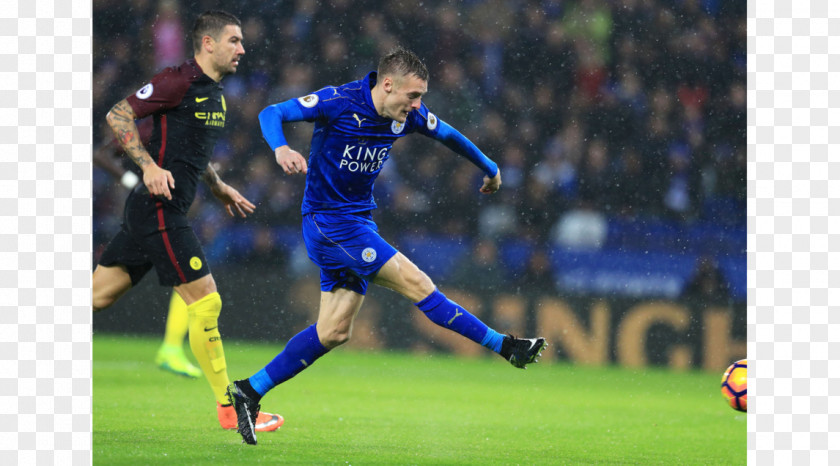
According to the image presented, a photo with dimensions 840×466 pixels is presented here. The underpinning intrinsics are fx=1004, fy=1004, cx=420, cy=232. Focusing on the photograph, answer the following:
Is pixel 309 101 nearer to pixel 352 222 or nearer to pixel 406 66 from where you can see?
pixel 406 66

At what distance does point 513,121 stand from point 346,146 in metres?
7.47

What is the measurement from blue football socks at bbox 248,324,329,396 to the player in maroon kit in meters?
0.33

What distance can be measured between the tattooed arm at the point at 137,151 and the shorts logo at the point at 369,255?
936mm

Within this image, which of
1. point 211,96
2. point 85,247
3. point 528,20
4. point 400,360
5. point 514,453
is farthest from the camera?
point 528,20

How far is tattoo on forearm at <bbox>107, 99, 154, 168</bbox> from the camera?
467 centimetres

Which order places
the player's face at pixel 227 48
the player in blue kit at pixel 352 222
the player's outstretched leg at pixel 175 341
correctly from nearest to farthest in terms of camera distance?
the player in blue kit at pixel 352 222 < the player's face at pixel 227 48 < the player's outstretched leg at pixel 175 341

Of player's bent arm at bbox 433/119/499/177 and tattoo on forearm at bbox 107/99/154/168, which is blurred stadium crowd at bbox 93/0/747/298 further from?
tattoo on forearm at bbox 107/99/154/168

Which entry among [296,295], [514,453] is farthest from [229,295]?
[514,453]

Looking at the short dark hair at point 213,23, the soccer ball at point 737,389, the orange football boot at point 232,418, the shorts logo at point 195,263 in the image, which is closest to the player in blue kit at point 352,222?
the orange football boot at point 232,418

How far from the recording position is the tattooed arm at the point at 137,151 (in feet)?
15.0

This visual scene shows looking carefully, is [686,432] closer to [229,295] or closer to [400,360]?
[400,360]

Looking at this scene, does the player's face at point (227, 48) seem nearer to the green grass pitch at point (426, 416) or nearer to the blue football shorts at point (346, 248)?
the blue football shorts at point (346, 248)

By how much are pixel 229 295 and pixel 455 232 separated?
2.52m

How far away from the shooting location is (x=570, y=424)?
5.79 metres
